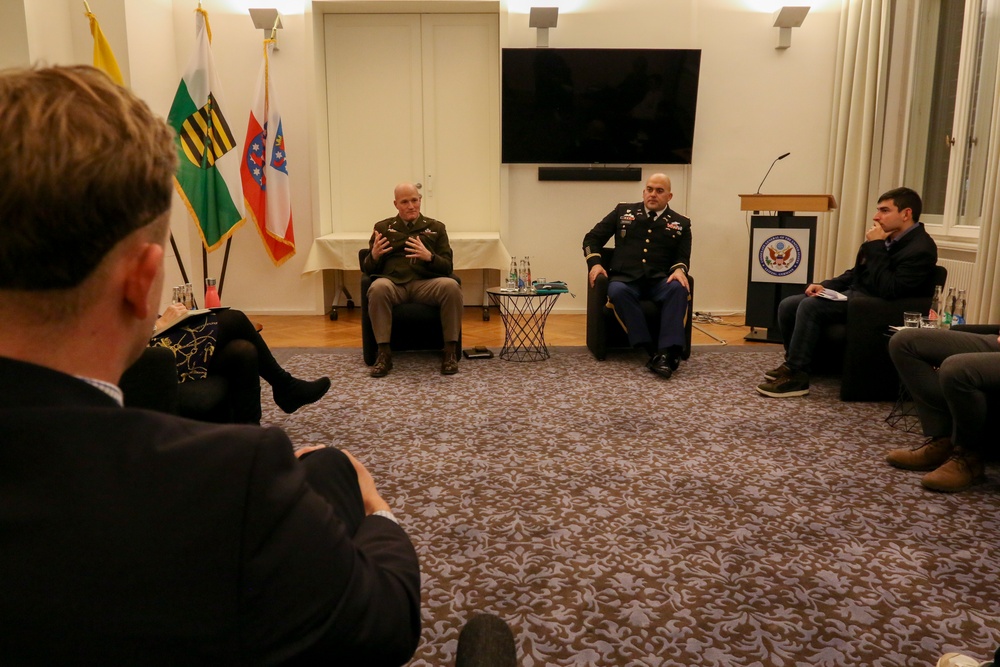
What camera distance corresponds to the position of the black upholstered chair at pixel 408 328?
4445mm

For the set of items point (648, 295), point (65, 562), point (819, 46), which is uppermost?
point (819, 46)

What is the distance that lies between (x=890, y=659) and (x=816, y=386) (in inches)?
101

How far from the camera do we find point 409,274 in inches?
181

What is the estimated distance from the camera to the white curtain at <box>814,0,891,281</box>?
548 centimetres

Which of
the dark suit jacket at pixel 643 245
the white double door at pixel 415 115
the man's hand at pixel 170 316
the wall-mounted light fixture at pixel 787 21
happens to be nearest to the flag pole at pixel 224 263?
the white double door at pixel 415 115

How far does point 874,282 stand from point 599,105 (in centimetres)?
298

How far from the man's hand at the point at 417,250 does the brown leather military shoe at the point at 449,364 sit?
2.02 ft

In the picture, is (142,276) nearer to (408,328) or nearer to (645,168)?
(408,328)

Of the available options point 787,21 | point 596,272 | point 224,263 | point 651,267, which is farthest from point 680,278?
point 224,263

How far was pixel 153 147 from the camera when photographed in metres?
0.59

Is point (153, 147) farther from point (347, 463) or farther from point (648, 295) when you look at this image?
point (648, 295)

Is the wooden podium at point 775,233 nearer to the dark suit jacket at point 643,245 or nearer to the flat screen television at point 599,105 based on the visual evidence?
the dark suit jacket at point 643,245

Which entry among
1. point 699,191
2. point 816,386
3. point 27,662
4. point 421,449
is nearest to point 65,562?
point 27,662

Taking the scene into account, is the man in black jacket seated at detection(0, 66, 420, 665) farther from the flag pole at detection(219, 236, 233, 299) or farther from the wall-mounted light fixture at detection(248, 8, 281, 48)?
the wall-mounted light fixture at detection(248, 8, 281, 48)
